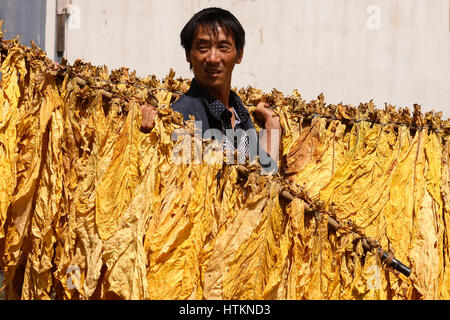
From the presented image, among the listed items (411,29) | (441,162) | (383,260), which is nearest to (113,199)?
(383,260)

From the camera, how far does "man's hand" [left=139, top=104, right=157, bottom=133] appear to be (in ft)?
6.51

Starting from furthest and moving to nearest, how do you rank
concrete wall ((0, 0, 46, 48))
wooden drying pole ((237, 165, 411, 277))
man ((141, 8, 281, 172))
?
concrete wall ((0, 0, 46, 48))
man ((141, 8, 281, 172))
wooden drying pole ((237, 165, 411, 277))

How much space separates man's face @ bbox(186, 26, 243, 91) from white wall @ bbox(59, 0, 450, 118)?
2.70 meters

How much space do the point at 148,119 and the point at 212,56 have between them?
26.5 inches

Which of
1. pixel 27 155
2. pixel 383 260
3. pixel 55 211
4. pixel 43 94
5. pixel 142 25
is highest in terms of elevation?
pixel 142 25

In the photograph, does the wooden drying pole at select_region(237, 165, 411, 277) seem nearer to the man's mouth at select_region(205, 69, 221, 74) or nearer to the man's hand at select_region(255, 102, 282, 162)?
the man's mouth at select_region(205, 69, 221, 74)

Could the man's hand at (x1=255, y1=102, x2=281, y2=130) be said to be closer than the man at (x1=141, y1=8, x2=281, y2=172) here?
No

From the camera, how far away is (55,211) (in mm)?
2025

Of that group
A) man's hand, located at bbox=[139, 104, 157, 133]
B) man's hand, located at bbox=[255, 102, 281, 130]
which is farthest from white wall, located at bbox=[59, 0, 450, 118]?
man's hand, located at bbox=[139, 104, 157, 133]

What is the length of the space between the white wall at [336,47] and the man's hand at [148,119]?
3.33 m

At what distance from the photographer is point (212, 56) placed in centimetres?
258

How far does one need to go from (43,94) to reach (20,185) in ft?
0.94

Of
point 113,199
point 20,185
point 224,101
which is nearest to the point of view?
point 113,199
